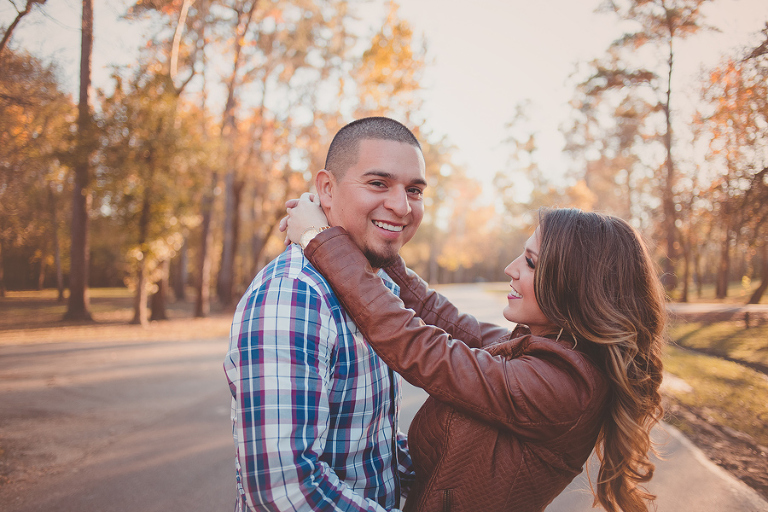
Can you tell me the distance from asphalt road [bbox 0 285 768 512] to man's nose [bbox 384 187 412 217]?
1474mm

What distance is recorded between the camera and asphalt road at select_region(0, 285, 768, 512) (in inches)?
134

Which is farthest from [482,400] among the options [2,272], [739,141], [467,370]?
[2,272]

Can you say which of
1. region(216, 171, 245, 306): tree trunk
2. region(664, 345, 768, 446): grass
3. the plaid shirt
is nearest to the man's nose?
the plaid shirt

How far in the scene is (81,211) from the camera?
12555mm

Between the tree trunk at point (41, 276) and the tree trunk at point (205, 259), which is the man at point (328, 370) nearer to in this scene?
the tree trunk at point (41, 276)

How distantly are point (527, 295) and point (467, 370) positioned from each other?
0.59 metres

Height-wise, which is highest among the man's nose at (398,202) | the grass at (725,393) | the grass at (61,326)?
the man's nose at (398,202)

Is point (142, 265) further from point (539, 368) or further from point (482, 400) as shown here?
point (539, 368)

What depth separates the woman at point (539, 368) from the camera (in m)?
1.60

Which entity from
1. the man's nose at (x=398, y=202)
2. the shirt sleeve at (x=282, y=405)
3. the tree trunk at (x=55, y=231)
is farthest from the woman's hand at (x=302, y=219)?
the tree trunk at (x=55, y=231)

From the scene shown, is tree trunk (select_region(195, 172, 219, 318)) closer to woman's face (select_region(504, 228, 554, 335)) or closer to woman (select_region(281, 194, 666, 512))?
woman (select_region(281, 194, 666, 512))

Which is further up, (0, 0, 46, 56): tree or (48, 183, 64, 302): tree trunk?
(0, 0, 46, 56): tree

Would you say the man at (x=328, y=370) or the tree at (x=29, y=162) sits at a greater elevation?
the tree at (x=29, y=162)

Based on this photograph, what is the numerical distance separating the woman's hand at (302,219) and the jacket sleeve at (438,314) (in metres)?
0.71
